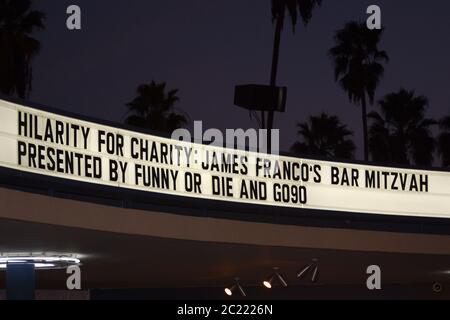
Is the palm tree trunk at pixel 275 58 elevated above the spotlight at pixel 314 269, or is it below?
above

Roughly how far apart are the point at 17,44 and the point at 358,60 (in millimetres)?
19975

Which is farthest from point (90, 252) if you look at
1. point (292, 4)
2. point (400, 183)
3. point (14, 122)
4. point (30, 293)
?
point (292, 4)

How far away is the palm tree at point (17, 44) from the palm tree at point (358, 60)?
59.7 feet

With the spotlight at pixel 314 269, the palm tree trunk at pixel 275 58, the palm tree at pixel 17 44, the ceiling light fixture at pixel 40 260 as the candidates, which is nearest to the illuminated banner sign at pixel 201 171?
the spotlight at pixel 314 269

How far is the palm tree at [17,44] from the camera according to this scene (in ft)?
130

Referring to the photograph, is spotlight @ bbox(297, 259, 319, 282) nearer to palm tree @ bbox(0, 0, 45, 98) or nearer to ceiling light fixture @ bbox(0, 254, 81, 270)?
ceiling light fixture @ bbox(0, 254, 81, 270)

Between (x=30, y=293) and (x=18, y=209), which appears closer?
(x=18, y=209)

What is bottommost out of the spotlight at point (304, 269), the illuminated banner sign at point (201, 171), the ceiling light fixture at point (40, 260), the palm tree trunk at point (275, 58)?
the spotlight at point (304, 269)

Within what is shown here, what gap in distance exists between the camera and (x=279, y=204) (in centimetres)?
2322

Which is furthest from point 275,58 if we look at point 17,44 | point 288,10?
point 17,44

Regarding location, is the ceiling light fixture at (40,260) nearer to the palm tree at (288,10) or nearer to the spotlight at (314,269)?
the spotlight at (314,269)

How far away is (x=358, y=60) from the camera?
53.6 m

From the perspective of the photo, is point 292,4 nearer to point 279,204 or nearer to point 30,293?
point 279,204
